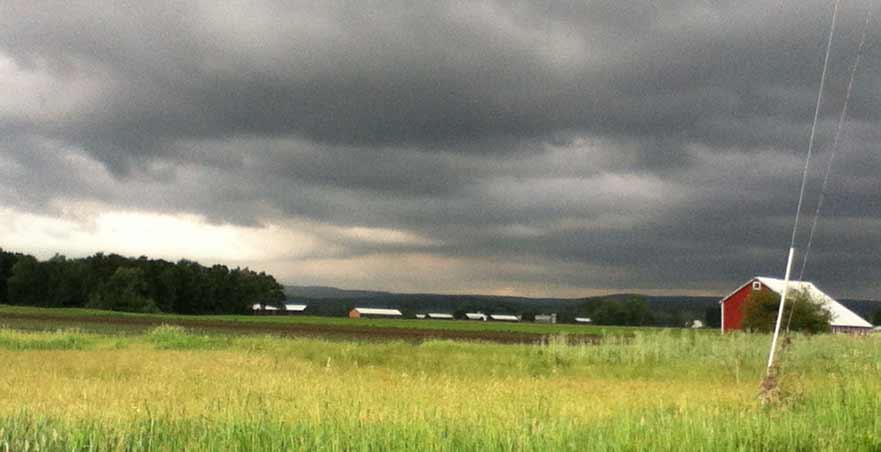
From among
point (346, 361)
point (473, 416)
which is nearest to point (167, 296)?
point (346, 361)

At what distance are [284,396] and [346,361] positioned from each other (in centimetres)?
1450

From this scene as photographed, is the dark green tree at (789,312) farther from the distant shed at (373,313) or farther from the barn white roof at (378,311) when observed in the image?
the barn white roof at (378,311)

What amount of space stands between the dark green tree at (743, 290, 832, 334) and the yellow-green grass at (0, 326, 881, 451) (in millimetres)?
29348

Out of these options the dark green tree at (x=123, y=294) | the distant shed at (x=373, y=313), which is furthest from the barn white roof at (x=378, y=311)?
the dark green tree at (x=123, y=294)

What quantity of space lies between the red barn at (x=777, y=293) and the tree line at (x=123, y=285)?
84.6 m

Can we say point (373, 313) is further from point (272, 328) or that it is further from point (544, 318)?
point (272, 328)

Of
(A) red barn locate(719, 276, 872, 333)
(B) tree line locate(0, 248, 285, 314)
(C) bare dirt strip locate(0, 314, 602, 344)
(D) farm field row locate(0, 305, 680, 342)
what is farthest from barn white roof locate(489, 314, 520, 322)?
(C) bare dirt strip locate(0, 314, 602, 344)

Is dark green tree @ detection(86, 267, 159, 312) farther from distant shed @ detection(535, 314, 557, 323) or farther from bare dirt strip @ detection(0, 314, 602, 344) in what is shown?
distant shed @ detection(535, 314, 557, 323)

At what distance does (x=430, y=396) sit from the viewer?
17625 millimetres

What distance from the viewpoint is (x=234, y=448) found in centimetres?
957

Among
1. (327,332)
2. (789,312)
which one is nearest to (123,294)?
(327,332)

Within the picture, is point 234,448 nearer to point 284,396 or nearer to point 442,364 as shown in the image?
point 284,396

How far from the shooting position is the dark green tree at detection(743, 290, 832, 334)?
216 feet

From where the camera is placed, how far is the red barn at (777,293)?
245 ft
